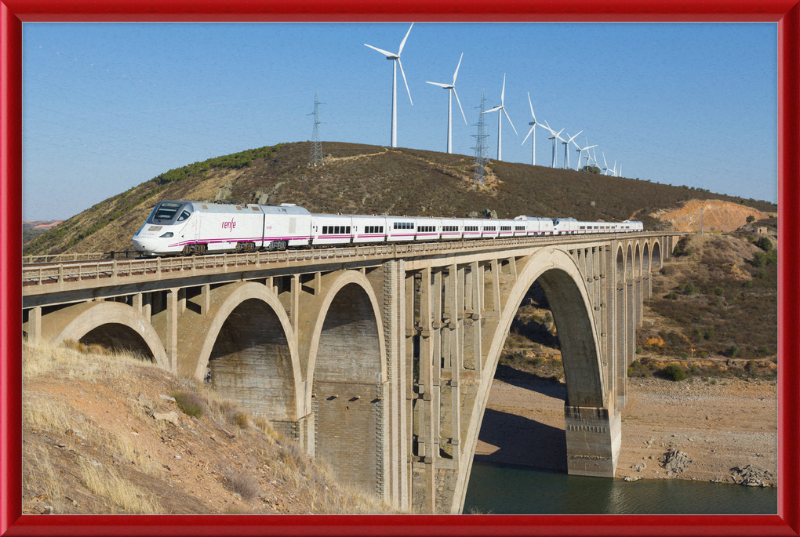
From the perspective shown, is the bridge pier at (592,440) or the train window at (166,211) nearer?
the train window at (166,211)

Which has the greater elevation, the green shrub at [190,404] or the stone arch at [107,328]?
the stone arch at [107,328]

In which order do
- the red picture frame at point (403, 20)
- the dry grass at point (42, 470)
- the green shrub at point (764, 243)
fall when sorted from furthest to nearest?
the green shrub at point (764, 243) < the dry grass at point (42, 470) < the red picture frame at point (403, 20)

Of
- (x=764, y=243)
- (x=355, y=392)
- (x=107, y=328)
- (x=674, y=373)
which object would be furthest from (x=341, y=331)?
(x=764, y=243)

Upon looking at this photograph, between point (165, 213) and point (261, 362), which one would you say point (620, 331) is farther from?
point (165, 213)

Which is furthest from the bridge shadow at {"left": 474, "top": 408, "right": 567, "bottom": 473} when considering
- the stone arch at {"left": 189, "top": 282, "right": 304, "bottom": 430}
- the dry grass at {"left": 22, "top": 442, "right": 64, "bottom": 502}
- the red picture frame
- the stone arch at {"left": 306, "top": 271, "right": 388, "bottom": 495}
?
the red picture frame

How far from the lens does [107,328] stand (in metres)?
14.0

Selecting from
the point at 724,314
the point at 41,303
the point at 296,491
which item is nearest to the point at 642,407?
the point at 724,314

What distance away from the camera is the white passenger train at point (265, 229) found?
20250 mm

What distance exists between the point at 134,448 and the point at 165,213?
10.6 m

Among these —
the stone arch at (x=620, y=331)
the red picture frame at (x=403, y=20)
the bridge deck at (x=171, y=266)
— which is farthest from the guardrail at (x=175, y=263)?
the stone arch at (x=620, y=331)

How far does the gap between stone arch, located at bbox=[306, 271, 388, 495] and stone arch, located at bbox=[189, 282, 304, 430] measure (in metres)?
4.73

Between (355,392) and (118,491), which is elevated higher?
(118,491)

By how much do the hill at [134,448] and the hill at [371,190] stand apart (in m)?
81.2

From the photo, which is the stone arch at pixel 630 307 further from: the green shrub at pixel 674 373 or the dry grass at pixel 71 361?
the dry grass at pixel 71 361
